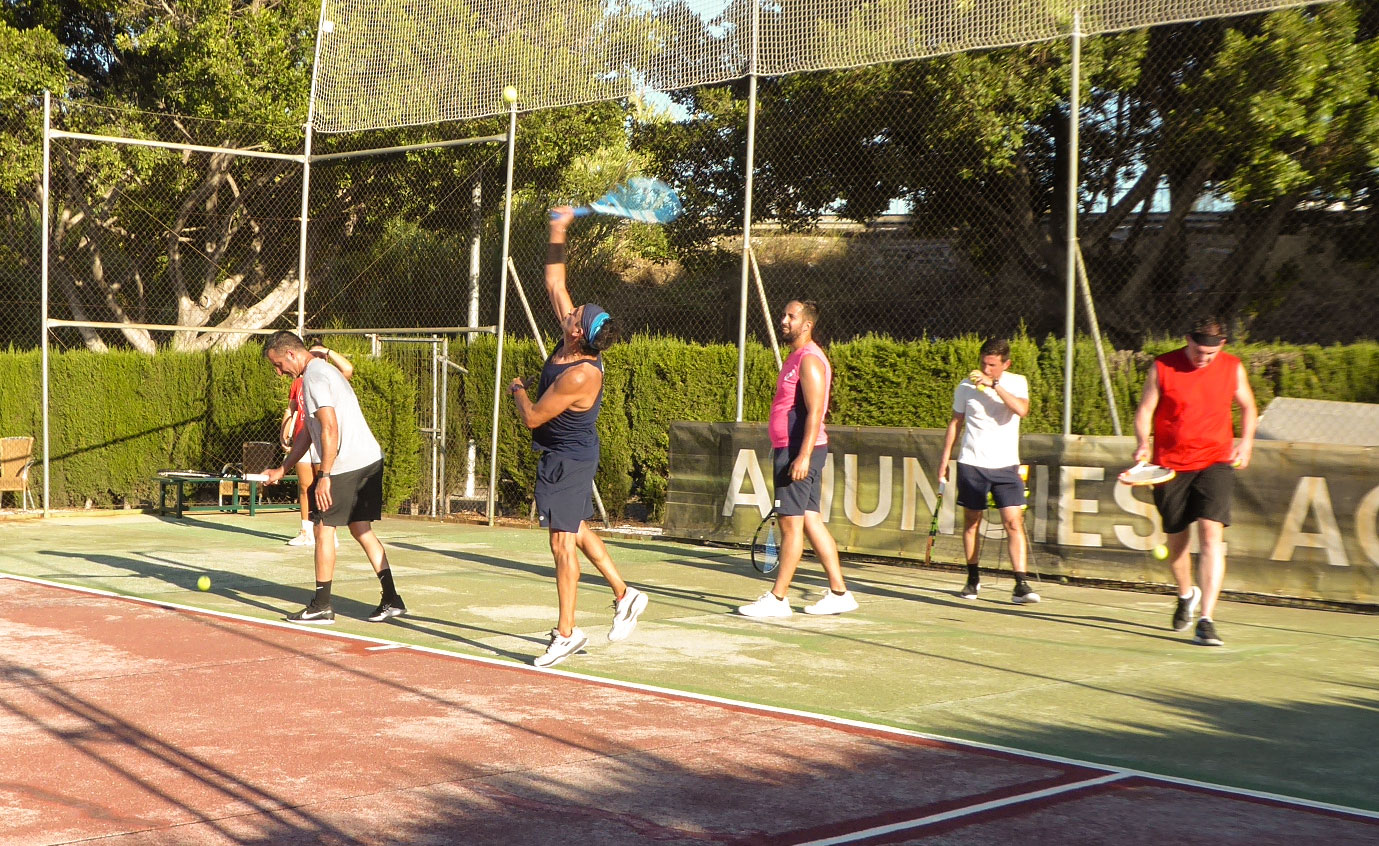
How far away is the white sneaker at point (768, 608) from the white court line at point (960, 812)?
3.77 metres

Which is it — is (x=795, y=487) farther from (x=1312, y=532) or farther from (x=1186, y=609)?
(x=1312, y=532)

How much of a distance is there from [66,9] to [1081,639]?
2335 centimetres

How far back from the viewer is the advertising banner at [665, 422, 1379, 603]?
9297mm

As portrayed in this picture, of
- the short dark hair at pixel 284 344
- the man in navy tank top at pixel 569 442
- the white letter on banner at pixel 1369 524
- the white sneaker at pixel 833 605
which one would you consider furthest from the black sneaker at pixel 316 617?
the white letter on banner at pixel 1369 524

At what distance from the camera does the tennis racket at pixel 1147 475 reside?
7809 millimetres

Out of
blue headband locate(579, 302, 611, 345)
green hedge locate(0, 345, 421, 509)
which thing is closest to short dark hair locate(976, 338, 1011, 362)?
blue headband locate(579, 302, 611, 345)

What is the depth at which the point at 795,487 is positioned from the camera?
28.7 ft

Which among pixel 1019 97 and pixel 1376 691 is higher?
A: pixel 1019 97

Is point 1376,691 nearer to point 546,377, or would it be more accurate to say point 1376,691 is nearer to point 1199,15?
point 546,377

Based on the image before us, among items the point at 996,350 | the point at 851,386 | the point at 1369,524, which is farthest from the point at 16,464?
the point at 1369,524

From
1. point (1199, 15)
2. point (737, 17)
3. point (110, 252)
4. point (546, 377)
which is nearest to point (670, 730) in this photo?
point (546, 377)

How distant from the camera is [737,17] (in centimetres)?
1313

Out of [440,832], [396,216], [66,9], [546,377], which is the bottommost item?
[440,832]

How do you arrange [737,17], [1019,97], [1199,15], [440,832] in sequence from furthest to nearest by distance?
[1019,97] < [737,17] < [1199,15] < [440,832]
